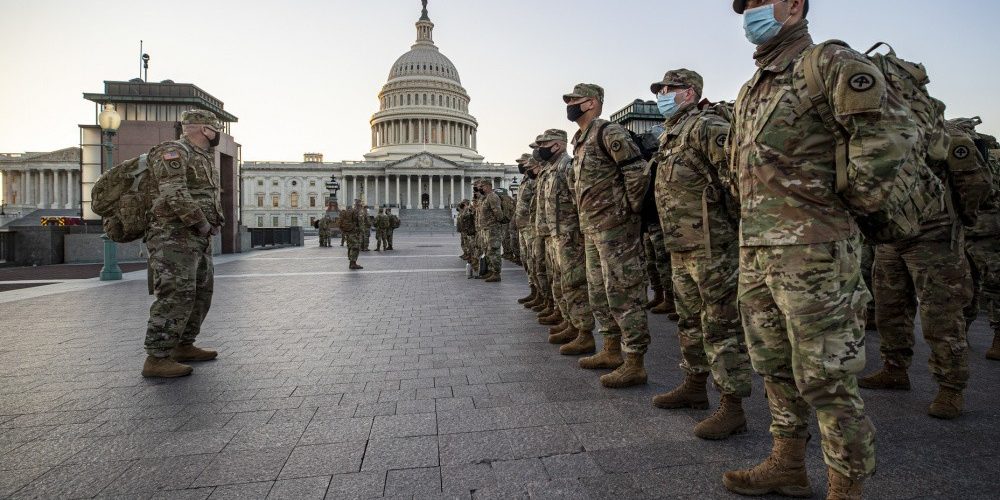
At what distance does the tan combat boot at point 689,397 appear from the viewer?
12.1 feet

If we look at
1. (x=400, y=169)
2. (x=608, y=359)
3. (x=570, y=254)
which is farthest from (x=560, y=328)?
(x=400, y=169)

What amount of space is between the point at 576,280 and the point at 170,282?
12.7 ft

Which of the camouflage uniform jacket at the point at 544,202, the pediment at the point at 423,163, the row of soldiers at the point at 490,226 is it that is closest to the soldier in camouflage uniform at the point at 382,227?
the row of soldiers at the point at 490,226

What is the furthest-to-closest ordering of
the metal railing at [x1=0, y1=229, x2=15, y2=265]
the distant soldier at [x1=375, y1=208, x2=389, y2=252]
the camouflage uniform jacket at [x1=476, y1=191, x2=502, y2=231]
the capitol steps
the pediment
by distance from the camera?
the pediment → the capitol steps → the distant soldier at [x1=375, y1=208, x2=389, y2=252] → the metal railing at [x1=0, y1=229, x2=15, y2=265] → the camouflage uniform jacket at [x1=476, y1=191, x2=502, y2=231]

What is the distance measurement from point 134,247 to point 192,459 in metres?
18.6

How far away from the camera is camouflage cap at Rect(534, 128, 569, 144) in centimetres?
619

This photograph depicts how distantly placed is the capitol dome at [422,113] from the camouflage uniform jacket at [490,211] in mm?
91239

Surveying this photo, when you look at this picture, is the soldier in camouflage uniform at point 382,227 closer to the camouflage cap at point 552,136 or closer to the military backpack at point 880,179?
the camouflage cap at point 552,136

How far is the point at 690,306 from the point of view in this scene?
365cm

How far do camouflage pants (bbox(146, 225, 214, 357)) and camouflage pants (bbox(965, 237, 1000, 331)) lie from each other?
7.62m

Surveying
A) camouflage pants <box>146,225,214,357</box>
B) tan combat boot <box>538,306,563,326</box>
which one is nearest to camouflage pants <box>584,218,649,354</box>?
tan combat boot <box>538,306,563,326</box>

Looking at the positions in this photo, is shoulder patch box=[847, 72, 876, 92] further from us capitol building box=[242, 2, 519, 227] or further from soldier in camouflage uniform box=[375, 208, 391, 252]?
us capitol building box=[242, 2, 519, 227]

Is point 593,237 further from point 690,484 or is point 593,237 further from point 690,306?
point 690,484

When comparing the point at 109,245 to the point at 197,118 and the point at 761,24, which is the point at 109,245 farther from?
the point at 761,24
